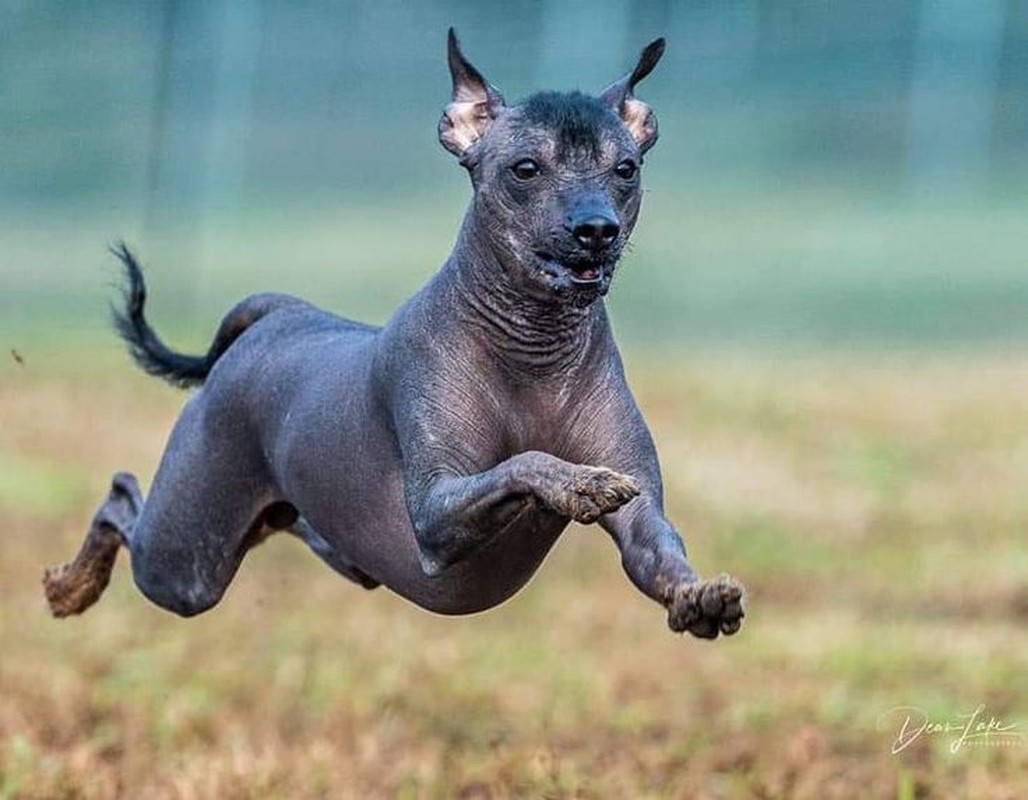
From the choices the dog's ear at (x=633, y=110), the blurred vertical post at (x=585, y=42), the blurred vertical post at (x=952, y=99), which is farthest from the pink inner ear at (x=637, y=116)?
the blurred vertical post at (x=952, y=99)

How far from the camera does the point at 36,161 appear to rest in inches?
1134

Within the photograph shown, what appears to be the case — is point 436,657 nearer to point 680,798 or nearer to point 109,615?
point 109,615

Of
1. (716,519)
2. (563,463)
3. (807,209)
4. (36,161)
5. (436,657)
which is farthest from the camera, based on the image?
(36,161)

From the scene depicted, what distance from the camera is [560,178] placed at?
18.0ft

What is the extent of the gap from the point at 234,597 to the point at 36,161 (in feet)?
56.7

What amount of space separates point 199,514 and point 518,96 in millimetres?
17096

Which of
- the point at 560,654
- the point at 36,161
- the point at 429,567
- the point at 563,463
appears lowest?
the point at 36,161

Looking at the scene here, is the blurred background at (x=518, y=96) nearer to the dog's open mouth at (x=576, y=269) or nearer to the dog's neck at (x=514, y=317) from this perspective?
the dog's neck at (x=514, y=317)

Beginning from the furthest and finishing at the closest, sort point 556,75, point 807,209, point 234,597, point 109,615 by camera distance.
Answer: point 807,209 < point 556,75 < point 234,597 < point 109,615

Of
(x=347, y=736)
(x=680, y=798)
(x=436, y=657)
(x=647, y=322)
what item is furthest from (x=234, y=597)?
(x=647, y=322)

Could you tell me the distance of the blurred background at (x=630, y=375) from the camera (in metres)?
8.91

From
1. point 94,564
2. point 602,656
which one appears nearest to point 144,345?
point 94,564

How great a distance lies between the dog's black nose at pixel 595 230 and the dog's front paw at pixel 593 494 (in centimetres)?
48

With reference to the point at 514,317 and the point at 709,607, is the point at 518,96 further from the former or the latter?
the point at 709,607
